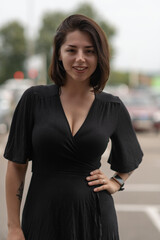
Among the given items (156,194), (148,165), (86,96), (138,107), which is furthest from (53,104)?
(138,107)

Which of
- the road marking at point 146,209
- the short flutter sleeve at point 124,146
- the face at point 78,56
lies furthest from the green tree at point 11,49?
the face at point 78,56

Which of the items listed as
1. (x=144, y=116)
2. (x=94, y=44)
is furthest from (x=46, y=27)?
(x=94, y=44)

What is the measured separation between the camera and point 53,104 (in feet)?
8.57

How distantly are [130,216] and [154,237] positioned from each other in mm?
1152

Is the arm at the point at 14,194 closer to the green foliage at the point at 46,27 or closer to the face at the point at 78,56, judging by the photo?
the face at the point at 78,56

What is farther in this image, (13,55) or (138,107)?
A: (13,55)

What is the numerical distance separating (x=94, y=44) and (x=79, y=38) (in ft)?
0.25

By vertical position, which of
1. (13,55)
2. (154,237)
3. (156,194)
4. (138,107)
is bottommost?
(13,55)

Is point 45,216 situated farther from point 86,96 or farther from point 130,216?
point 130,216

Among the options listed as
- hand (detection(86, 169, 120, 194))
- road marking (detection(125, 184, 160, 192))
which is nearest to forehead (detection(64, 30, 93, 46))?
hand (detection(86, 169, 120, 194))

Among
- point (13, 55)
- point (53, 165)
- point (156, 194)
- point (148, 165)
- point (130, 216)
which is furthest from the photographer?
point (13, 55)

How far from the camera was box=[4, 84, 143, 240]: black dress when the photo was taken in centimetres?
253

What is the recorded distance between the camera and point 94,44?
8.64 ft

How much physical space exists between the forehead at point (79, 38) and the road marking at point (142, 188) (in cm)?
685
